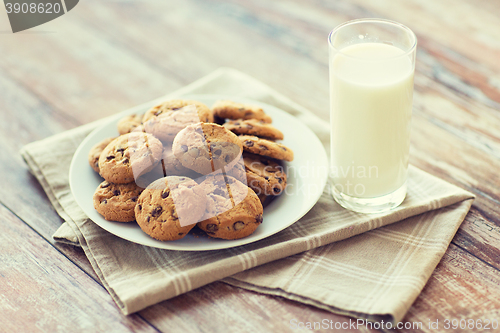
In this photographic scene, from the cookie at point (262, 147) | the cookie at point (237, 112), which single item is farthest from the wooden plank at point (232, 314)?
the cookie at point (237, 112)

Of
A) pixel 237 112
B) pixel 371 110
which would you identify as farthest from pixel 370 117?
pixel 237 112

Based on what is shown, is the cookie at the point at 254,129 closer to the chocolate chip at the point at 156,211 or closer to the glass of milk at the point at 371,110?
the glass of milk at the point at 371,110

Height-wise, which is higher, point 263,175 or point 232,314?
point 263,175

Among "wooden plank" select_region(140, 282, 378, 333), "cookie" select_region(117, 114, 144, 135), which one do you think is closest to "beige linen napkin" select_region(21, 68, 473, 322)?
"wooden plank" select_region(140, 282, 378, 333)

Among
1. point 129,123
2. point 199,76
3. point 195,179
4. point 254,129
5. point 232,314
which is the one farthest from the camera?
point 199,76

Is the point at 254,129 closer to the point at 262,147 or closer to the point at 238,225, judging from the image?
the point at 262,147

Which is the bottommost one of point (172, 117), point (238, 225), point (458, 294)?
point (458, 294)
